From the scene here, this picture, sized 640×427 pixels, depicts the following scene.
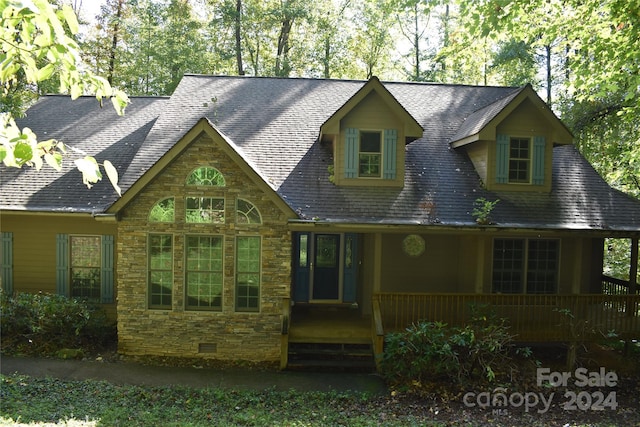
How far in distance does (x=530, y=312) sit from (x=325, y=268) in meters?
5.11

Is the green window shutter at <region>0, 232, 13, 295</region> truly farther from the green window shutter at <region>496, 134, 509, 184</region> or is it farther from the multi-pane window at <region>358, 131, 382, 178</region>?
the green window shutter at <region>496, 134, 509, 184</region>

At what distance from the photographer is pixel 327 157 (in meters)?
11.8

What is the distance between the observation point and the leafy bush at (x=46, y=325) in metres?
9.80

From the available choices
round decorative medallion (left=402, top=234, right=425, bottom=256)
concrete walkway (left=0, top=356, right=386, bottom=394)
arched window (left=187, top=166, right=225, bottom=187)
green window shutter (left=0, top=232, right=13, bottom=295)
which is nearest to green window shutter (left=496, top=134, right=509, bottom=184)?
round decorative medallion (left=402, top=234, right=425, bottom=256)

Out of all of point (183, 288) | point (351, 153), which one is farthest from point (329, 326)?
point (351, 153)

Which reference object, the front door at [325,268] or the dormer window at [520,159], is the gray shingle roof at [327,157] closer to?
the dormer window at [520,159]

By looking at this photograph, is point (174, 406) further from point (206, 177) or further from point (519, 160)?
point (519, 160)

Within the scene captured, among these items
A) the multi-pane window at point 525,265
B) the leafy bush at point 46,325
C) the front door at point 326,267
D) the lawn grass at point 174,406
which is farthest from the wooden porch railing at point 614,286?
the leafy bush at point 46,325

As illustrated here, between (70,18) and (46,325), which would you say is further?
(46,325)

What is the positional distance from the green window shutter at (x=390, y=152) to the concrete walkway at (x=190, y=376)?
15.6 ft

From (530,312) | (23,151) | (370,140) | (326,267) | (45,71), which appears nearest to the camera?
(23,151)

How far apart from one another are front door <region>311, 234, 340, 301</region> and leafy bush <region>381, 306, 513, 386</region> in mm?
3438

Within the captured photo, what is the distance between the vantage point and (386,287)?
1154 centimetres

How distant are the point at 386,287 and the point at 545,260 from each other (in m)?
4.18
